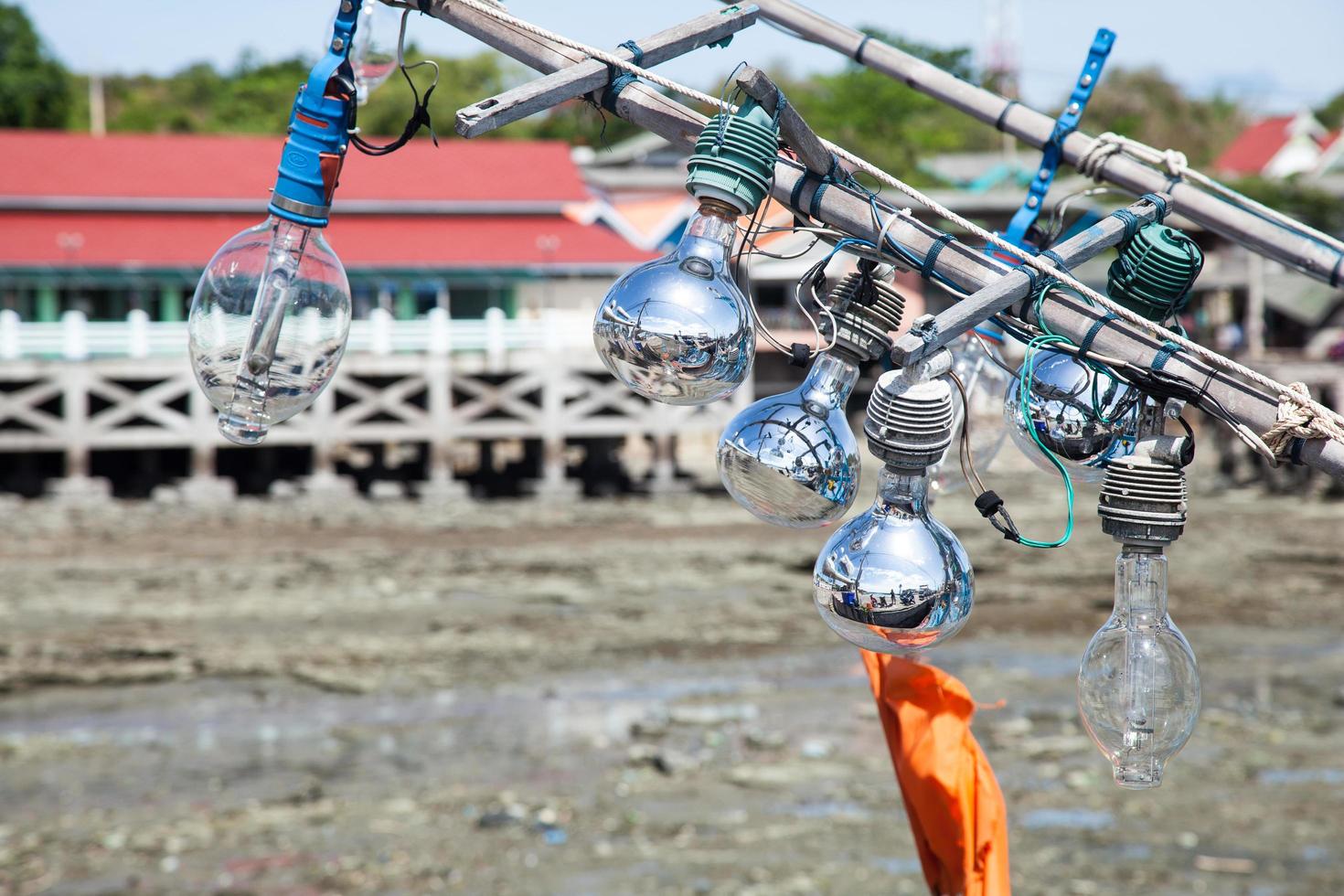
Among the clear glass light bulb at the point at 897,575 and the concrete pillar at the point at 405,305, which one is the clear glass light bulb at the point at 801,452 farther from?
the concrete pillar at the point at 405,305

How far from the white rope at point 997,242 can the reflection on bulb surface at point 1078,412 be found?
4.4 inches

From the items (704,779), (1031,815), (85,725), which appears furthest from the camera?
(85,725)

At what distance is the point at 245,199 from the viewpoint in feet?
100

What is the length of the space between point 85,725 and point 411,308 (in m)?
19.0

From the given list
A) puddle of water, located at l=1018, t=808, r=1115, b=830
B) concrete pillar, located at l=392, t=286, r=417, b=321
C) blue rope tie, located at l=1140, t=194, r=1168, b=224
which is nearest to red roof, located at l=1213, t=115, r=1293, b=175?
concrete pillar, located at l=392, t=286, r=417, b=321

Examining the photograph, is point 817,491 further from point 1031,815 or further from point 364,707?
point 364,707

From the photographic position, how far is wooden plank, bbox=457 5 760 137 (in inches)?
75.8

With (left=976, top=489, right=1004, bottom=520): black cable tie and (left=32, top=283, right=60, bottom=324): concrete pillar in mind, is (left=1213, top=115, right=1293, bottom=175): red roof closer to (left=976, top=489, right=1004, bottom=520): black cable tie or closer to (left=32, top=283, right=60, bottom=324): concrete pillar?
(left=32, top=283, right=60, bottom=324): concrete pillar

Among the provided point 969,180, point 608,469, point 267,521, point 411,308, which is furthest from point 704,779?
point 969,180

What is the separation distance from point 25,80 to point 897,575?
4959 cm

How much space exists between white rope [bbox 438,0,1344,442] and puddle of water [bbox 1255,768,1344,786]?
9743 millimetres

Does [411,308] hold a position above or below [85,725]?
above

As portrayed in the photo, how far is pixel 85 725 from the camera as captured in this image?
1254cm

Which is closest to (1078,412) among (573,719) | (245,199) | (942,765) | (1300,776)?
(942,765)
